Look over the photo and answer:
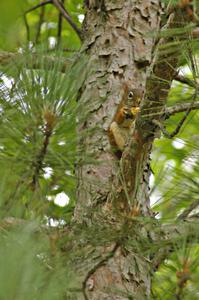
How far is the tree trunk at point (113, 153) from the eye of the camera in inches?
68.9

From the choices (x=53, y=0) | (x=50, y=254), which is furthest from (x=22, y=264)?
(x=53, y=0)

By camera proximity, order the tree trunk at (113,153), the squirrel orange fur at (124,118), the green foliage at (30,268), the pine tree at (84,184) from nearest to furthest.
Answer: the green foliage at (30,268)
the pine tree at (84,184)
the tree trunk at (113,153)
the squirrel orange fur at (124,118)

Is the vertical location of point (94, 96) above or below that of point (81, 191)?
above

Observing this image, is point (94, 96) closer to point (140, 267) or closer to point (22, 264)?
point (140, 267)

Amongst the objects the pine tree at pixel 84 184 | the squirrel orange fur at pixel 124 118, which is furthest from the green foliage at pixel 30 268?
the squirrel orange fur at pixel 124 118

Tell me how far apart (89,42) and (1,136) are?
1117 mm

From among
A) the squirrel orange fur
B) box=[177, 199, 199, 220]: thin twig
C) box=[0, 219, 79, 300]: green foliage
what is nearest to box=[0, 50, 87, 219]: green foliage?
box=[0, 219, 79, 300]: green foliage

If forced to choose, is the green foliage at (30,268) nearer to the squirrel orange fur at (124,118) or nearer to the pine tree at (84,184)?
the pine tree at (84,184)

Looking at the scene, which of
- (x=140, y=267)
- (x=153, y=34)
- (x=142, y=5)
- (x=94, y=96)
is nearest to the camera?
(x=153, y=34)

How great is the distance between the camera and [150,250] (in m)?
1.73

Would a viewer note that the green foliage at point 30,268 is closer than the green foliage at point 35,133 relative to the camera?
Yes

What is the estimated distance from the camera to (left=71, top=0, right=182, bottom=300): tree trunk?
68.9 inches

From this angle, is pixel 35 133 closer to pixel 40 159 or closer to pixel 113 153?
pixel 40 159

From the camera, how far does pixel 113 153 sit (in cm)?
244
